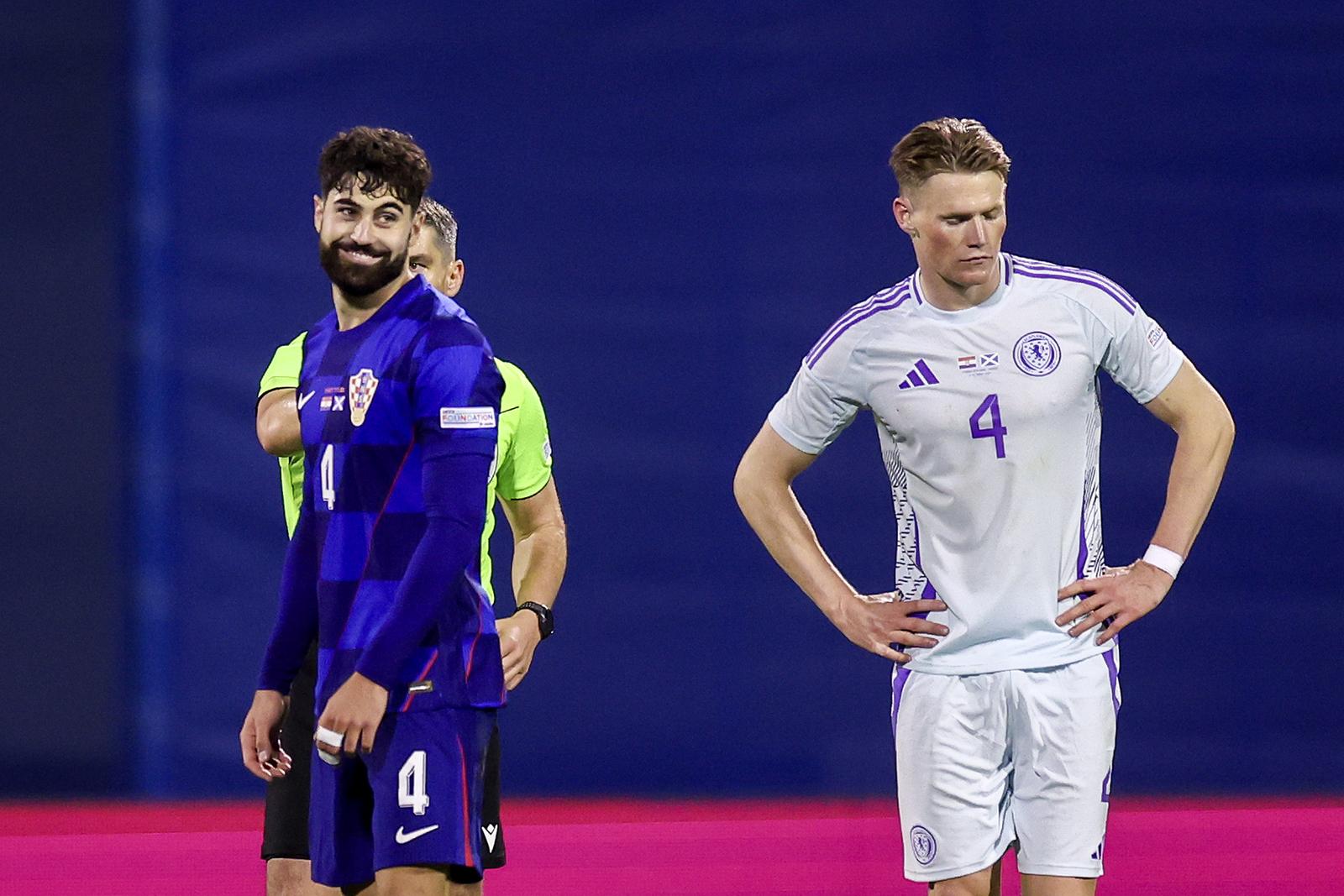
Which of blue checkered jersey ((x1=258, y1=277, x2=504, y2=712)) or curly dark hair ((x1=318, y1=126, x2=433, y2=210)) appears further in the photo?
curly dark hair ((x1=318, y1=126, x2=433, y2=210))

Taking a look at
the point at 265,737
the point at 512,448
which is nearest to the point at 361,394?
the point at 265,737

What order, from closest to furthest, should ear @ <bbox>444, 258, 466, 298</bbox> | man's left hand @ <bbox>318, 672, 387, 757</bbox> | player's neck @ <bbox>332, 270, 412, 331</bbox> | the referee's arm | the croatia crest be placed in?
man's left hand @ <bbox>318, 672, 387, 757</bbox>
the croatia crest
player's neck @ <bbox>332, 270, 412, 331</bbox>
the referee's arm
ear @ <bbox>444, 258, 466, 298</bbox>

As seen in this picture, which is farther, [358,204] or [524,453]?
[524,453]

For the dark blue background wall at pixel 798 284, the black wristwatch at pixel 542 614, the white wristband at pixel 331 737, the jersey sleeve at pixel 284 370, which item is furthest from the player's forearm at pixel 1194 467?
the dark blue background wall at pixel 798 284

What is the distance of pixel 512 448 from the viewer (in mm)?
3137

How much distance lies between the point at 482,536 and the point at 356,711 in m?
0.53

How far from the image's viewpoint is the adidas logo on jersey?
9.14 ft

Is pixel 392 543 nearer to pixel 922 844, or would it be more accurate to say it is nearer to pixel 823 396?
pixel 823 396

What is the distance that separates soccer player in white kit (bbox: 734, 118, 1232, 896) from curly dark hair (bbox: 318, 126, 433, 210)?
824mm

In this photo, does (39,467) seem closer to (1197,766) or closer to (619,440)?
(619,440)

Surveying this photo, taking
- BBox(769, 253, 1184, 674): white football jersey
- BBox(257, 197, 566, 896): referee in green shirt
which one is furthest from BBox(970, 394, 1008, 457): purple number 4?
BBox(257, 197, 566, 896): referee in green shirt

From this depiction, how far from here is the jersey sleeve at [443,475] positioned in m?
2.23

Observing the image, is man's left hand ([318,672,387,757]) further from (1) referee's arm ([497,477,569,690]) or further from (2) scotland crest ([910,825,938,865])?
(2) scotland crest ([910,825,938,865])

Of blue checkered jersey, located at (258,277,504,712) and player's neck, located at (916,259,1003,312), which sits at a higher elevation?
player's neck, located at (916,259,1003,312)
